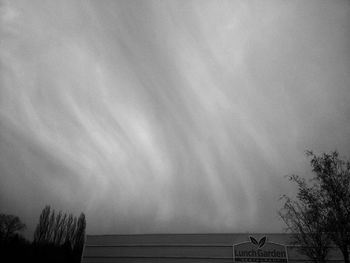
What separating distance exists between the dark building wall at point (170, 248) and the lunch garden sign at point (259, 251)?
47 centimetres

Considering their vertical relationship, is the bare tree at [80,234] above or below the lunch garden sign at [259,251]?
above

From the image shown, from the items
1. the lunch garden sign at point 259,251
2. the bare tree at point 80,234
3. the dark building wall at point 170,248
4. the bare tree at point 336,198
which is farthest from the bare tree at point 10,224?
the bare tree at point 336,198

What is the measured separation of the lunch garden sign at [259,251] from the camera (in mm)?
27938

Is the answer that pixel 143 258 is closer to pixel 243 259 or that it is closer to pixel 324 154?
pixel 243 259

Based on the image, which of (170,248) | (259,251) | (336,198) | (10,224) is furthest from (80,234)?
(336,198)

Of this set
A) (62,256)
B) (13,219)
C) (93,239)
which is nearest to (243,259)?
(93,239)

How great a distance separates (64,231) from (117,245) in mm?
31761

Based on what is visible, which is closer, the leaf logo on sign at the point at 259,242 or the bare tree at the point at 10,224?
the leaf logo on sign at the point at 259,242

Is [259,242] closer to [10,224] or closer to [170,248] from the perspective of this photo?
[170,248]

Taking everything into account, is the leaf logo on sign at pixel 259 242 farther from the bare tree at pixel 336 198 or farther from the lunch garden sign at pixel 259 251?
the bare tree at pixel 336 198

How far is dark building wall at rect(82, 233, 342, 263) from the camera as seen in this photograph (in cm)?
2927

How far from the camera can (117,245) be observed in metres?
34.8

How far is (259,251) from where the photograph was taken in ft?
93.9

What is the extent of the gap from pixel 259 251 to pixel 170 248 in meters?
11.9
